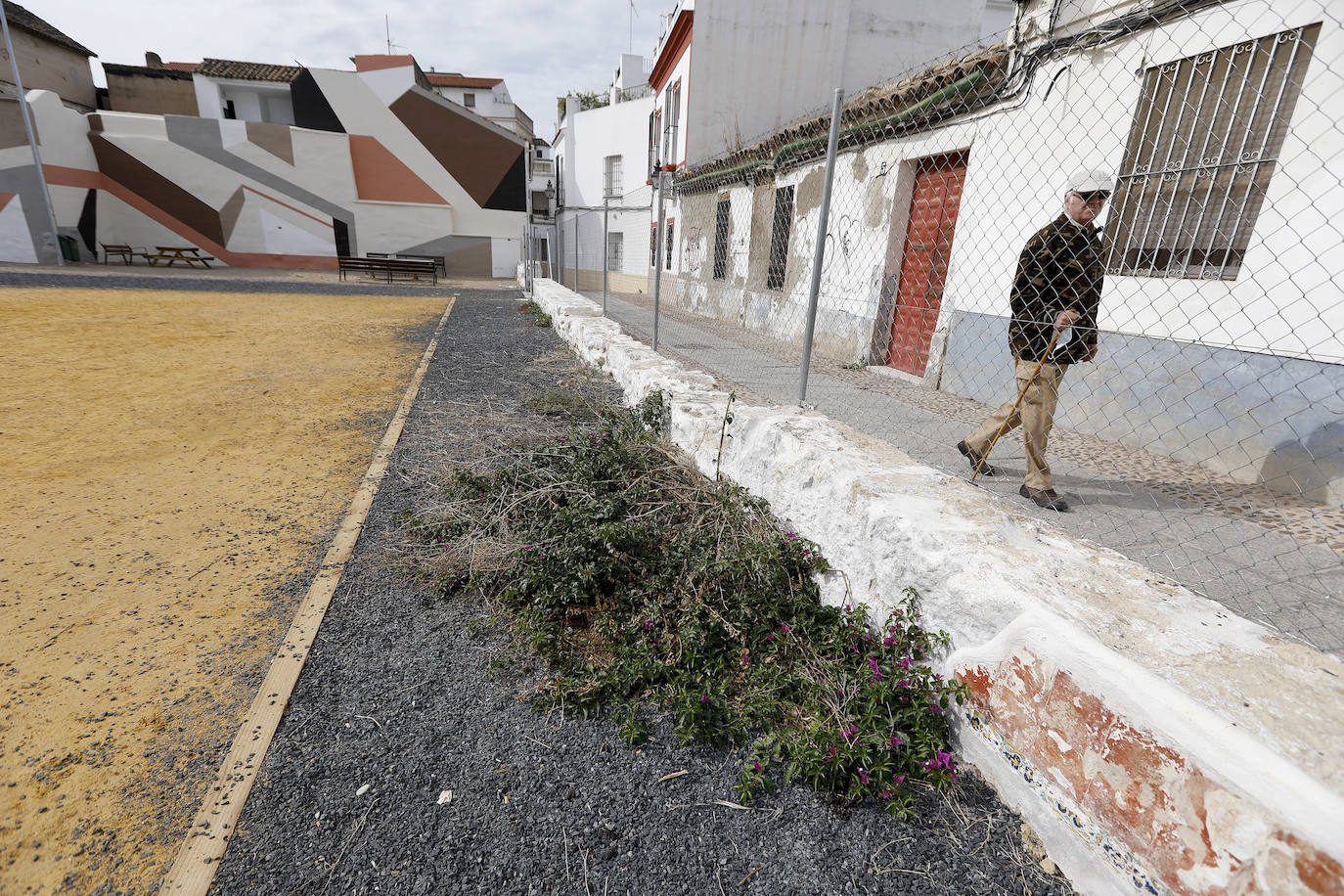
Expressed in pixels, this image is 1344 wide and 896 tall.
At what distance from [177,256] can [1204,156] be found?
28.6m

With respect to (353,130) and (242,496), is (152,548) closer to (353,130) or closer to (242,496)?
(242,496)

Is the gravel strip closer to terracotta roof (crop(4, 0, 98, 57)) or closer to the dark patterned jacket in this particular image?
the dark patterned jacket

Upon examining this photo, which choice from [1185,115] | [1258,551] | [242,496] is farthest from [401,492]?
[1185,115]

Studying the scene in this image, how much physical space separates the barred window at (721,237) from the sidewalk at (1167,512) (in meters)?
6.42

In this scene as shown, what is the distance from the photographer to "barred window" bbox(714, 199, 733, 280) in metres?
11.6

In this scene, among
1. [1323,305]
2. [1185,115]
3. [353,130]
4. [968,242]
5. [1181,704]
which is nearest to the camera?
[1181,704]

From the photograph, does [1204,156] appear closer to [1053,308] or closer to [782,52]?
[1053,308]

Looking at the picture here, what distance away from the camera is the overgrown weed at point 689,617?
5.81 ft

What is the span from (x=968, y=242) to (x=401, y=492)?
18.0 feet

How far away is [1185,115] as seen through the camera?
4.12m

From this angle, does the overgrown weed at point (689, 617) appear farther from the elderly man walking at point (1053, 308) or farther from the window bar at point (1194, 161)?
the window bar at point (1194, 161)

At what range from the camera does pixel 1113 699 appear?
1284 millimetres

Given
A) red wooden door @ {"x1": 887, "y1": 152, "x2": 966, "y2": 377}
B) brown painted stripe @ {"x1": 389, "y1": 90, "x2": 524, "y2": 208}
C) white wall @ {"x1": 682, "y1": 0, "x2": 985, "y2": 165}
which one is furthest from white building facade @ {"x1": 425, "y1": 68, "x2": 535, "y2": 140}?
red wooden door @ {"x1": 887, "y1": 152, "x2": 966, "y2": 377}

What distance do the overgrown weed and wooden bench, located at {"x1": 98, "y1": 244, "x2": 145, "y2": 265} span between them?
26.9m
